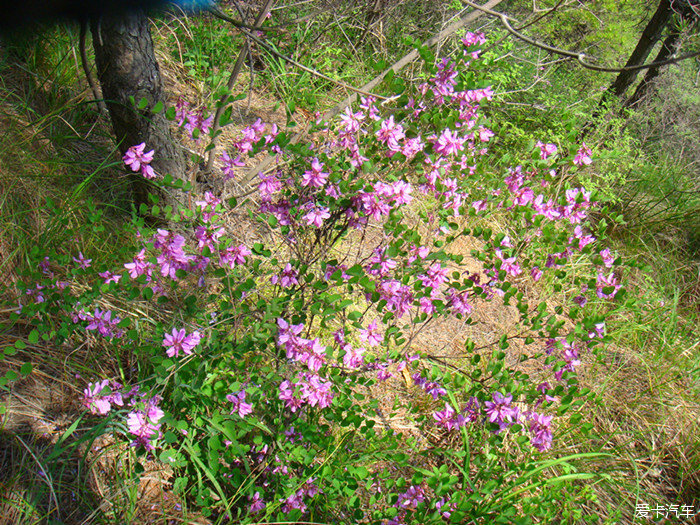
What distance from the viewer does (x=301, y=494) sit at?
1.62 metres

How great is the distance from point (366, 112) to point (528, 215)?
0.81m

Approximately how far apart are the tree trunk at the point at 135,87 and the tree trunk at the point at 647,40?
3.81 m

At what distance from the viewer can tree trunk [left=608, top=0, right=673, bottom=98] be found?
4266 millimetres

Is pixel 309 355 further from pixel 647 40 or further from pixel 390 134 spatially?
pixel 647 40

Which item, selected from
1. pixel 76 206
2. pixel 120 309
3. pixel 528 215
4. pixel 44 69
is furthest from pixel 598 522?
pixel 44 69

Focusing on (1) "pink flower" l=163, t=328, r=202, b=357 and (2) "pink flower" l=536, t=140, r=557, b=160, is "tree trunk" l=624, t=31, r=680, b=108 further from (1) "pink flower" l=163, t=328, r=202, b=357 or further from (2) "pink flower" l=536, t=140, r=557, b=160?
(1) "pink flower" l=163, t=328, r=202, b=357

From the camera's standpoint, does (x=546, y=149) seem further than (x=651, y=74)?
No

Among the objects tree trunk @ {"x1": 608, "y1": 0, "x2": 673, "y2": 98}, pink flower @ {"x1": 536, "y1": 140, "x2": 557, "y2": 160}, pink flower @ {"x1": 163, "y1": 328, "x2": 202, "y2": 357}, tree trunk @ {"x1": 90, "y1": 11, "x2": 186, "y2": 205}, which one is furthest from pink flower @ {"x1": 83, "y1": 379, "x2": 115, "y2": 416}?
tree trunk @ {"x1": 608, "y1": 0, "x2": 673, "y2": 98}

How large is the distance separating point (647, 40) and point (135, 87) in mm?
4383

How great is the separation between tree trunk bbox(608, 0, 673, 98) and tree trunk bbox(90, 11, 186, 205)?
12.5 ft

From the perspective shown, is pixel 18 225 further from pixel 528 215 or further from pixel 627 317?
pixel 627 317

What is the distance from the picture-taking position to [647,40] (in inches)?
174

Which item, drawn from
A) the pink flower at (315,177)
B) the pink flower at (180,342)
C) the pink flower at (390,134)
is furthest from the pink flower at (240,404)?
the pink flower at (390,134)

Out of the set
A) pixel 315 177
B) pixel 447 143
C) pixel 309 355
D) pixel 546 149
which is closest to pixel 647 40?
pixel 546 149
